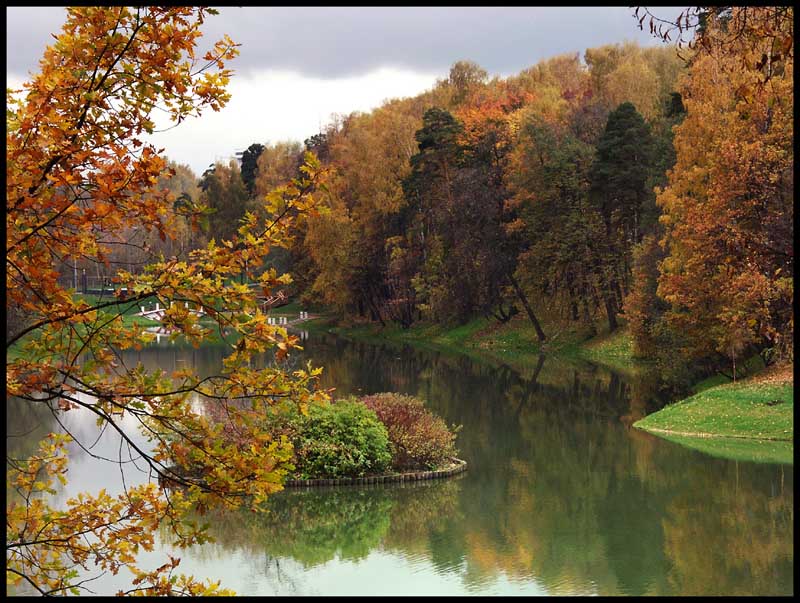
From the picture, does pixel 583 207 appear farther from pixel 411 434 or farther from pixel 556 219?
pixel 411 434

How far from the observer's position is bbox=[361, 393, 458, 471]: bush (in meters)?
20.1

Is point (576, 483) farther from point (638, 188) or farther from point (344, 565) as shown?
point (638, 188)

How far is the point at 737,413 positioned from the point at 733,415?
13cm

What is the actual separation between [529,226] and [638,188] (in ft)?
18.9

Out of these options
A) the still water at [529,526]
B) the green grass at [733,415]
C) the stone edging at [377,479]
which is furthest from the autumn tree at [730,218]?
the stone edging at [377,479]

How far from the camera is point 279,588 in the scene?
13.4 m

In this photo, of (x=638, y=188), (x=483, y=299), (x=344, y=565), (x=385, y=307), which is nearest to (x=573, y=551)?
(x=344, y=565)

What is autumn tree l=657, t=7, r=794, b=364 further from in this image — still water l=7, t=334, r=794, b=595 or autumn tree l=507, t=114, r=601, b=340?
autumn tree l=507, t=114, r=601, b=340

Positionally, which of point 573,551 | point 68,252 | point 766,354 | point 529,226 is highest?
point 529,226

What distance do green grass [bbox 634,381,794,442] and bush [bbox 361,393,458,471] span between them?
647 centimetres

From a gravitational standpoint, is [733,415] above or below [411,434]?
below

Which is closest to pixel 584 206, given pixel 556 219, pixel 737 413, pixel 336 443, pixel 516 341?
pixel 556 219

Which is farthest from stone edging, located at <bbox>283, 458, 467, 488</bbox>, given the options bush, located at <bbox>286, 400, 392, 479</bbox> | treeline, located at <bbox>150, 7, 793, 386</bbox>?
treeline, located at <bbox>150, 7, 793, 386</bbox>

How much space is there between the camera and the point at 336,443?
19281 mm
